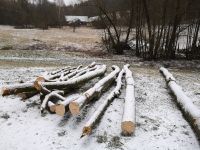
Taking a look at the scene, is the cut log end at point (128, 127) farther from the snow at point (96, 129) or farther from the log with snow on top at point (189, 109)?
the log with snow on top at point (189, 109)

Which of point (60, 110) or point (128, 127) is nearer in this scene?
point (128, 127)

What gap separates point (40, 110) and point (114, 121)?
177cm

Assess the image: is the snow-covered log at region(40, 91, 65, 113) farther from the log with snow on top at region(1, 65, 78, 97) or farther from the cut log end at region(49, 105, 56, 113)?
the log with snow on top at region(1, 65, 78, 97)

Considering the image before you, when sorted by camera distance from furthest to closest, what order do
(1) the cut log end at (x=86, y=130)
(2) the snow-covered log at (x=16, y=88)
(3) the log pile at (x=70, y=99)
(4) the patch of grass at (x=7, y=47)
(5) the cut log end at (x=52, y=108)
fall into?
(4) the patch of grass at (x=7, y=47) → (2) the snow-covered log at (x=16, y=88) → (5) the cut log end at (x=52, y=108) → (3) the log pile at (x=70, y=99) → (1) the cut log end at (x=86, y=130)

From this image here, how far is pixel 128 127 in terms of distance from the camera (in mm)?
6137

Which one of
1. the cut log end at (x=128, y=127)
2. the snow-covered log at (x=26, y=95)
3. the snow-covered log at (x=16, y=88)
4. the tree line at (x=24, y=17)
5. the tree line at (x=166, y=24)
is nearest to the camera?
the cut log end at (x=128, y=127)

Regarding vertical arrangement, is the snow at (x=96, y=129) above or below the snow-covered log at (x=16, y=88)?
below

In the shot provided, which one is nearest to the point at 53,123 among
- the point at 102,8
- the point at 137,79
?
the point at 137,79

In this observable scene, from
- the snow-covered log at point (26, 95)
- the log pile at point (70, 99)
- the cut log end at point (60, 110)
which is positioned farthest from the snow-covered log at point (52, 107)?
the snow-covered log at point (26, 95)

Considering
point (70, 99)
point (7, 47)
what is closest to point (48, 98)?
point (70, 99)

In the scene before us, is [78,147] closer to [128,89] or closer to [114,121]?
[114,121]

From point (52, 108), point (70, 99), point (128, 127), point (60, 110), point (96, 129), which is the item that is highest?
point (70, 99)

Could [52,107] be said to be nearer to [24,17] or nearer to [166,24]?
[166,24]

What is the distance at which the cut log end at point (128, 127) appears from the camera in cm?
610
